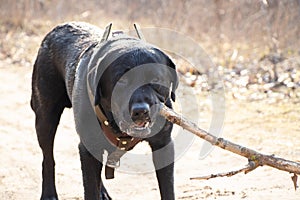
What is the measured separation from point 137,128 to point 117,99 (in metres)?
0.20

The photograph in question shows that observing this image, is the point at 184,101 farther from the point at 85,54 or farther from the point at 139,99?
the point at 139,99

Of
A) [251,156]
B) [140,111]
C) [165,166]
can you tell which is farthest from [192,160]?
[140,111]

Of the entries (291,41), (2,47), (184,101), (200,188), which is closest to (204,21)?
(291,41)

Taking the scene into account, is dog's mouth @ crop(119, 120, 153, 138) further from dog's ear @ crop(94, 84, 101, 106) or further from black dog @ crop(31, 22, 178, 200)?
dog's ear @ crop(94, 84, 101, 106)

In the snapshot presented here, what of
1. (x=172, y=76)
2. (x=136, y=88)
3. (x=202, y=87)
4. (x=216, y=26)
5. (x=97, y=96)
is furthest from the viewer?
(x=216, y=26)

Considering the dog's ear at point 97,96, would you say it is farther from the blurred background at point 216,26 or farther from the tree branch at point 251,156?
the blurred background at point 216,26

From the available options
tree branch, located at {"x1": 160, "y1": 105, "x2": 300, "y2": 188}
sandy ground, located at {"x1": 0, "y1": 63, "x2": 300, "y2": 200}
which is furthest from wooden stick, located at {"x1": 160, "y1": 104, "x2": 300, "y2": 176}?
sandy ground, located at {"x1": 0, "y1": 63, "x2": 300, "y2": 200}

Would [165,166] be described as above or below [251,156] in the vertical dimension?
below

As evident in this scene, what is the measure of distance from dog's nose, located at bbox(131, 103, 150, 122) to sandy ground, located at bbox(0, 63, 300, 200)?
1.48m

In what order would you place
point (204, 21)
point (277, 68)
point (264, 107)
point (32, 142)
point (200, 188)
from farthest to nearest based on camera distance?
point (204, 21)
point (277, 68)
point (264, 107)
point (32, 142)
point (200, 188)

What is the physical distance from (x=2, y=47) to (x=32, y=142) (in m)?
5.68

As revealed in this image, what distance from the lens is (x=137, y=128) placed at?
3.76 meters

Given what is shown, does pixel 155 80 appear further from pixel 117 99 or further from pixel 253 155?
pixel 253 155

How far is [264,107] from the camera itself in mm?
7836
